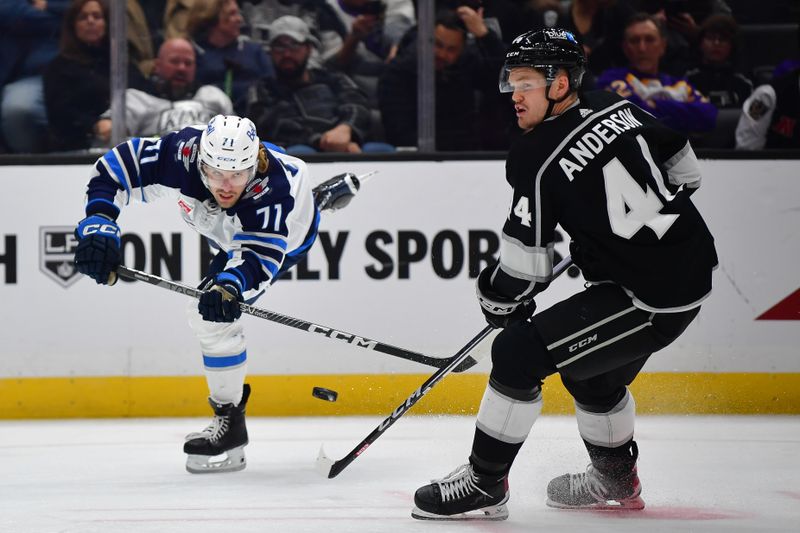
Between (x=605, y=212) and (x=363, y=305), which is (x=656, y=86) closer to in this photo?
(x=363, y=305)

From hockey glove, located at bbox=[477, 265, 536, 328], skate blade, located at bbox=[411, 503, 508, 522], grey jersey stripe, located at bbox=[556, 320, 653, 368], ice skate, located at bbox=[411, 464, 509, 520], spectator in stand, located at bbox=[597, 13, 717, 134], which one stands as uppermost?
spectator in stand, located at bbox=[597, 13, 717, 134]

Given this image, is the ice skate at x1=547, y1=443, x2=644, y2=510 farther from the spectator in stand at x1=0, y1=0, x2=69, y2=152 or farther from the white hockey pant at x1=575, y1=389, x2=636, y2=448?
the spectator in stand at x1=0, y1=0, x2=69, y2=152

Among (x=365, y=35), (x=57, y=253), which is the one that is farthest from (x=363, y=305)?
(x=57, y=253)

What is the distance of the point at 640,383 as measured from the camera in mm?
4617

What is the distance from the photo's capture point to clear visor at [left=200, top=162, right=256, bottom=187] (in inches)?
129

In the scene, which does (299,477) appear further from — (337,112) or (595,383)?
(337,112)

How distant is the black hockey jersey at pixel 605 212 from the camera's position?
255 centimetres

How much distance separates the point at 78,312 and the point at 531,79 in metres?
2.52

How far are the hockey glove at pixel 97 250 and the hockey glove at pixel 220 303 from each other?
29 cm

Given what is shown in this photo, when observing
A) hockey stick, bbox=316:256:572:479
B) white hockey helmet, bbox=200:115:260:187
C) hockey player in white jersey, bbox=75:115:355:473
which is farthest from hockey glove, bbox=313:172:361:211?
hockey stick, bbox=316:256:572:479

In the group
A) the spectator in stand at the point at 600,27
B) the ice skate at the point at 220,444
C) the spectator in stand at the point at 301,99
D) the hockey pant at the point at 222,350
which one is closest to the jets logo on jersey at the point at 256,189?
the hockey pant at the point at 222,350

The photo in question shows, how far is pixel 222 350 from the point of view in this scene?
3.52 metres

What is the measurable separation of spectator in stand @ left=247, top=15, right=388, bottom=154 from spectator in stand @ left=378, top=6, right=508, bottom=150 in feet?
0.42

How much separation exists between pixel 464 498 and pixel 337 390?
1.92 metres
